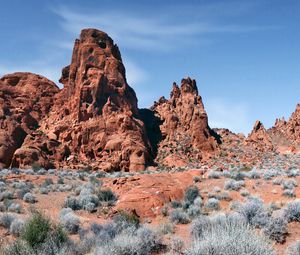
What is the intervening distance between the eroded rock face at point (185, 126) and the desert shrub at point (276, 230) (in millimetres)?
38766

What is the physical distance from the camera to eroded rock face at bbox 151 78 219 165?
5288cm

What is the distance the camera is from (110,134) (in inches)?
1923

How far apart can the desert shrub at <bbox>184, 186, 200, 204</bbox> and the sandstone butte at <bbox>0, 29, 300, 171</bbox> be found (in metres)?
25.1

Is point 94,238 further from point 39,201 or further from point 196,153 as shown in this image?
point 196,153

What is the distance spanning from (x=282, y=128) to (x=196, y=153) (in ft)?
211

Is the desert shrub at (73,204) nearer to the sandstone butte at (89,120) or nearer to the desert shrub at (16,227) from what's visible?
the desert shrub at (16,227)

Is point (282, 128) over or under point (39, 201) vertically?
over

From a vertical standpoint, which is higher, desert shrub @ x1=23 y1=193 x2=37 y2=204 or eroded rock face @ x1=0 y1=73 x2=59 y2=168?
eroded rock face @ x1=0 y1=73 x2=59 y2=168

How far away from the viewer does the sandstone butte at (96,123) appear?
46156 mm

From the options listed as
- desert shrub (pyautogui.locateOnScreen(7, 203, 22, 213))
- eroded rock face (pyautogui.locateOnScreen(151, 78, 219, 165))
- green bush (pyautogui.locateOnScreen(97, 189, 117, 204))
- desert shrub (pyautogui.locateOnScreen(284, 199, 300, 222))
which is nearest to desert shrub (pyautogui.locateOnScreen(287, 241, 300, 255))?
desert shrub (pyautogui.locateOnScreen(284, 199, 300, 222))

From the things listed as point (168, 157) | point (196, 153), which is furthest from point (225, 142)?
point (168, 157)

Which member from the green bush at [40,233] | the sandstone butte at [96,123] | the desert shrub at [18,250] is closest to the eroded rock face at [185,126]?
the sandstone butte at [96,123]

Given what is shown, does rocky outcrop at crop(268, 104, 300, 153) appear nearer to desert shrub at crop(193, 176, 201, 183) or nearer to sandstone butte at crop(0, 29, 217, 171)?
sandstone butte at crop(0, 29, 217, 171)

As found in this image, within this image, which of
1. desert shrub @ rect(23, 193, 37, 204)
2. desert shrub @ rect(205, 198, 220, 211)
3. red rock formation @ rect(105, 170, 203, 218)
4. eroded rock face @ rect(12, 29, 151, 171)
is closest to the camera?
red rock formation @ rect(105, 170, 203, 218)
